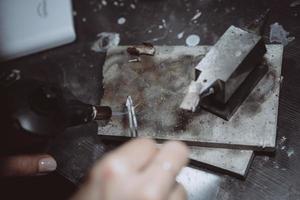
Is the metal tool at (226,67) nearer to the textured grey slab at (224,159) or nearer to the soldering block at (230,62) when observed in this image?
the soldering block at (230,62)

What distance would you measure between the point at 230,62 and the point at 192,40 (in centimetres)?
28

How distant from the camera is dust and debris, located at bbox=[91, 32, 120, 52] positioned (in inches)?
49.8

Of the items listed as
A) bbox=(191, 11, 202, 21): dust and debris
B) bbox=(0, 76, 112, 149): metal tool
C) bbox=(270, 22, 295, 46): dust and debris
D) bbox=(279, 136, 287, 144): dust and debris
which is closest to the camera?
bbox=(0, 76, 112, 149): metal tool

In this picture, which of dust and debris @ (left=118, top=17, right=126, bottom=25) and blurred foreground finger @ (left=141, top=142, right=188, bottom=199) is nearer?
blurred foreground finger @ (left=141, top=142, right=188, bottom=199)

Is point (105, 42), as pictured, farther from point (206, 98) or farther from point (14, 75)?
point (206, 98)

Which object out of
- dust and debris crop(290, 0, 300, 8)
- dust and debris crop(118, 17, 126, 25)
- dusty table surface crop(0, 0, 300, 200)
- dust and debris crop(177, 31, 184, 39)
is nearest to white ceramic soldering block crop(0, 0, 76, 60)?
dusty table surface crop(0, 0, 300, 200)

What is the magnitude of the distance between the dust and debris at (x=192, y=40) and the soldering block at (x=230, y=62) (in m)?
0.20

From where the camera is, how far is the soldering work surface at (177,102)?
99cm

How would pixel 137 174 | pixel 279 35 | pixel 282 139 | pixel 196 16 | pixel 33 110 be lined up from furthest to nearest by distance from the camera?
pixel 196 16
pixel 279 35
pixel 282 139
pixel 33 110
pixel 137 174

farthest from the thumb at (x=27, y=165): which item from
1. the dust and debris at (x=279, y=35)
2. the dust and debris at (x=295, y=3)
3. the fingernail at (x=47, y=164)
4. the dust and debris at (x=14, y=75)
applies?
the dust and debris at (x=295, y=3)

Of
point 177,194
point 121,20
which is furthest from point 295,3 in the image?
point 177,194

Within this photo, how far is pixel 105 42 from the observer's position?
1.28 m

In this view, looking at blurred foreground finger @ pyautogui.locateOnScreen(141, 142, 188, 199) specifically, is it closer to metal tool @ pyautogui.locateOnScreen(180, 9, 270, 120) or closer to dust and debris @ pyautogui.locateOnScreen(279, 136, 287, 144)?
metal tool @ pyautogui.locateOnScreen(180, 9, 270, 120)

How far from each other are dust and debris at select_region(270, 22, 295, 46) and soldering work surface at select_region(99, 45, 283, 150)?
0.07 m
